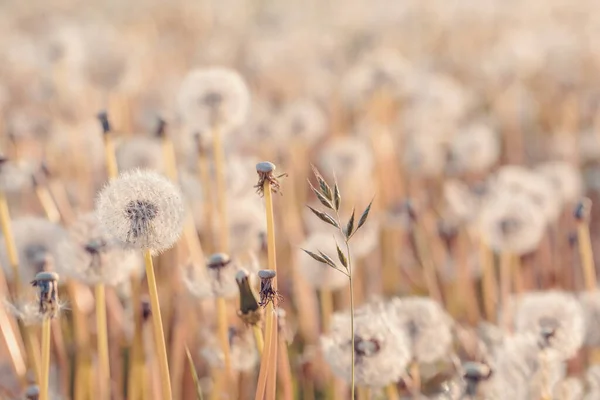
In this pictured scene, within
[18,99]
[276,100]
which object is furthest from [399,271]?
[18,99]

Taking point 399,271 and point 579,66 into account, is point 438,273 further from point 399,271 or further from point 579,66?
point 579,66

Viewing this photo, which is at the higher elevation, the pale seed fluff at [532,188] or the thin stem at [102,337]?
the pale seed fluff at [532,188]

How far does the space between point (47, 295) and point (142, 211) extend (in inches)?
7.1

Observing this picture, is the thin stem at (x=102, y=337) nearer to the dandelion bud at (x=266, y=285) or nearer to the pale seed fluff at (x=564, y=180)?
the dandelion bud at (x=266, y=285)

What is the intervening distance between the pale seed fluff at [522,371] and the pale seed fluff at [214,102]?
945mm

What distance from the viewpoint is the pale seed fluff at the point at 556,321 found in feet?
4.95

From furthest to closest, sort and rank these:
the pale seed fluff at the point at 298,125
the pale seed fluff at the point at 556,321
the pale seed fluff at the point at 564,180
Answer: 1. the pale seed fluff at the point at 298,125
2. the pale seed fluff at the point at 564,180
3. the pale seed fluff at the point at 556,321

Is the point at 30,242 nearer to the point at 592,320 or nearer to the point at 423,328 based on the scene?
the point at 423,328

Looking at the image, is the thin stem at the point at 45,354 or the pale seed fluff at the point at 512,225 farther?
the pale seed fluff at the point at 512,225

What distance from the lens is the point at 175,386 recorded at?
1.91m

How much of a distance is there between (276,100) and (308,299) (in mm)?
2117

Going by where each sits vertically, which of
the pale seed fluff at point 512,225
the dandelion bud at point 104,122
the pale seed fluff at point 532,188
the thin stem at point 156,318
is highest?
the pale seed fluff at point 532,188

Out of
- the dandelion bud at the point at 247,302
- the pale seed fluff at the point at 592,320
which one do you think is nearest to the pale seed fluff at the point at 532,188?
the pale seed fluff at the point at 592,320

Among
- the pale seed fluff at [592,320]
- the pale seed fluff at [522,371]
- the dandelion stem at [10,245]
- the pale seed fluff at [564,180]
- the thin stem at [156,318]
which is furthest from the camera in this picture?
the pale seed fluff at [564,180]
